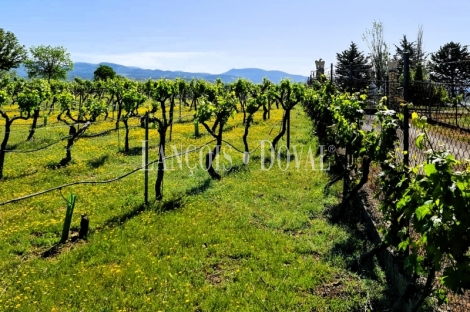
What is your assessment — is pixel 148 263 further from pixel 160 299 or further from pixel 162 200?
pixel 162 200

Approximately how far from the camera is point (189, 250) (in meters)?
6.69

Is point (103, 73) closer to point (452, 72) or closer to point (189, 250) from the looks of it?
point (189, 250)

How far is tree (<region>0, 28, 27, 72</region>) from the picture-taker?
5256cm

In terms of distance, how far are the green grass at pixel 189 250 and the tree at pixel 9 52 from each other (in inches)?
2027

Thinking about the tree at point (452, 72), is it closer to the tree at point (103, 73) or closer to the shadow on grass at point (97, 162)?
the shadow on grass at point (97, 162)

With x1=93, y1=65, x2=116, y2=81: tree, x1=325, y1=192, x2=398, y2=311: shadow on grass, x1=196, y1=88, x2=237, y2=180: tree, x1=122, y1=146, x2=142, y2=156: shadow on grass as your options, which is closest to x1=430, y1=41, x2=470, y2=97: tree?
x1=325, y1=192, x2=398, y2=311: shadow on grass

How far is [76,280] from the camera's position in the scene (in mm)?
5730

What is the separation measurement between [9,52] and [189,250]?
60.1m

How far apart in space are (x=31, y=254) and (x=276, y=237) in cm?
483

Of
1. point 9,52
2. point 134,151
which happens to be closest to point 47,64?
point 9,52

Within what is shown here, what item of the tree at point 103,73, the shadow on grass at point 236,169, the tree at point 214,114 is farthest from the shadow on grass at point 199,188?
the tree at point 103,73

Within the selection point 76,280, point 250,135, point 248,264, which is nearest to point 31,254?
point 76,280

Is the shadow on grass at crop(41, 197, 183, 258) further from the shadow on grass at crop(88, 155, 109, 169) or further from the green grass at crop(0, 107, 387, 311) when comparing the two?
the shadow on grass at crop(88, 155, 109, 169)

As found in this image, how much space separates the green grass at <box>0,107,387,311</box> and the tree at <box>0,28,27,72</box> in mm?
51493
